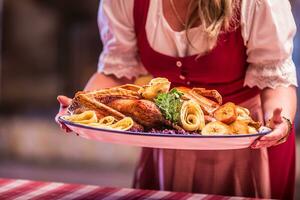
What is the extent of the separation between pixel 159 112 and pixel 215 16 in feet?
1.32

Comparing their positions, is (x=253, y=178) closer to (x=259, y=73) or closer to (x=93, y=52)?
(x=259, y=73)

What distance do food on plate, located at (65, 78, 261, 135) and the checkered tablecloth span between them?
0.18m

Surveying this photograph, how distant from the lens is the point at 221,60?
1472 mm

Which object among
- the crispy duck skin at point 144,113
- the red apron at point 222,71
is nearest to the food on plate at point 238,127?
the crispy duck skin at point 144,113

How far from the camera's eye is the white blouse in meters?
1.41

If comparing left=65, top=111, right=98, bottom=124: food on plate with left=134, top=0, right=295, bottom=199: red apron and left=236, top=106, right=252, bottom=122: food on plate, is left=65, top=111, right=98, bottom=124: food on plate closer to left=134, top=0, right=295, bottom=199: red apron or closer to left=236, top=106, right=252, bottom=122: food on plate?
left=236, top=106, right=252, bottom=122: food on plate

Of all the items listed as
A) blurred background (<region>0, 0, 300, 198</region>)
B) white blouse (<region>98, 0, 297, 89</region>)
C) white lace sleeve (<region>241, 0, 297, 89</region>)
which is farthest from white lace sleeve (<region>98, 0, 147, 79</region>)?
blurred background (<region>0, 0, 300, 198</region>)

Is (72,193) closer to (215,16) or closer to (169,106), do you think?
(169,106)

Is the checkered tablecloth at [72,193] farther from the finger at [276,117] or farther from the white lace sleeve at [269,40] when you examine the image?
the white lace sleeve at [269,40]

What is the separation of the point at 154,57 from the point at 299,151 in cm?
151

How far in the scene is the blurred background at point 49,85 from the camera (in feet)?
10.1

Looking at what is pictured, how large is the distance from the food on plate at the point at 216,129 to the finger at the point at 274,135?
0.21 feet

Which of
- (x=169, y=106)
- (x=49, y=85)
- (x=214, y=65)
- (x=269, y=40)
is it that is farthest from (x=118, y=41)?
(x=49, y=85)

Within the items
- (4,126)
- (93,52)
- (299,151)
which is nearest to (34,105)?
(4,126)
